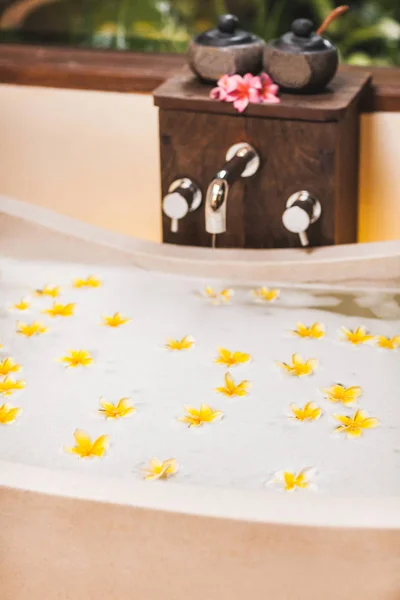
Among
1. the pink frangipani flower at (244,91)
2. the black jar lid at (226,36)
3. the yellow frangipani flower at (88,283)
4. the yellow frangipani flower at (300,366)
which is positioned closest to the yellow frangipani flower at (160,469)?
the yellow frangipani flower at (300,366)

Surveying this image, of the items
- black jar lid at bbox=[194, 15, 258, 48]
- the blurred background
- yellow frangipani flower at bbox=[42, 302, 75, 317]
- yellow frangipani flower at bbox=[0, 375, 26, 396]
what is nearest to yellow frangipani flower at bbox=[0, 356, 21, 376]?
yellow frangipani flower at bbox=[0, 375, 26, 396]

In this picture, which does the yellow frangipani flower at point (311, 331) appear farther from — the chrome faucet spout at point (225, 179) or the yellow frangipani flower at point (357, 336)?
the chrome faucet spout at point (225, 179)

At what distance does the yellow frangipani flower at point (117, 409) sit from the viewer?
48.3 inches

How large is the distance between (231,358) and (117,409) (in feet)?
0.70

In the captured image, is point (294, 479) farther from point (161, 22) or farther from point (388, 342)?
point (161, 22)

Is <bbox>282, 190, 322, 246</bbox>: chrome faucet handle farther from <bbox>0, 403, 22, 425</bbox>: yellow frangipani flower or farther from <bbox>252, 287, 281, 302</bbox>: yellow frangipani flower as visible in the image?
<bbox>0, 403, 22, 425</bbox>: yellow frangipani flower

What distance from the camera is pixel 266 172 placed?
5.06 feet

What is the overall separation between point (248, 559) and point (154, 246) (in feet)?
2.62

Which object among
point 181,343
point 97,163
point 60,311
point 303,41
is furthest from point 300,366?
point 97,163

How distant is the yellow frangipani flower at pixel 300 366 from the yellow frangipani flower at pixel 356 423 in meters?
0.12

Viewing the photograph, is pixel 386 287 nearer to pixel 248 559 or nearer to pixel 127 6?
pixel 248 559

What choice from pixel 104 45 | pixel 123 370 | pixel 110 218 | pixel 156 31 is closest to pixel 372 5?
pixel 156 31

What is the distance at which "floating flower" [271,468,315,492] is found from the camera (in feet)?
3.54

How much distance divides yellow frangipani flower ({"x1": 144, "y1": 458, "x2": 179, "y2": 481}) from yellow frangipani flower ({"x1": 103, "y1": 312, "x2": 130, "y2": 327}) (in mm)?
370
